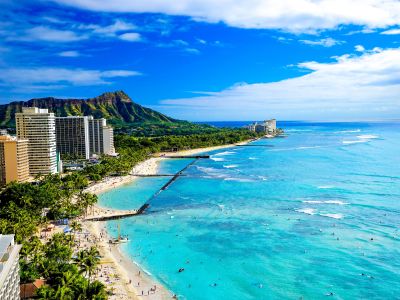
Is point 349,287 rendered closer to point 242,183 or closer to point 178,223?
point 178,223

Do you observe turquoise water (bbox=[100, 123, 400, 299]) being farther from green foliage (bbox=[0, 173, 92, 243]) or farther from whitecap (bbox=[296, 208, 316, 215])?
green foliage (bbox=[0, 173, 92, 243])

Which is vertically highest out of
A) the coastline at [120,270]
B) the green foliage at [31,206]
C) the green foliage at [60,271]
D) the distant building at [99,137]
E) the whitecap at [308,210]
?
the distant building at [99,137]

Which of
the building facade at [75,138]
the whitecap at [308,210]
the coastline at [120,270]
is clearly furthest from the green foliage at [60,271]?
the building facade at [75,138]

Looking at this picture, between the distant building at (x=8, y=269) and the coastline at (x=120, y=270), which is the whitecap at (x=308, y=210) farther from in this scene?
the distant building at (x=8, y=269)

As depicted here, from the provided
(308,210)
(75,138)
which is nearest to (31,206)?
(308,210)

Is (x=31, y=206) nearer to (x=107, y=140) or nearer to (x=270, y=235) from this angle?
(x=270, y=235)

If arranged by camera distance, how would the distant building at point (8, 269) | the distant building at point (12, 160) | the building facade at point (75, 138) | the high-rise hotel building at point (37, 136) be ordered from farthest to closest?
the building facade at point (75, 138), the high-rise hotel building at point (37, 136), the distant building at point (12, 160), the distant building at point (8, 269)

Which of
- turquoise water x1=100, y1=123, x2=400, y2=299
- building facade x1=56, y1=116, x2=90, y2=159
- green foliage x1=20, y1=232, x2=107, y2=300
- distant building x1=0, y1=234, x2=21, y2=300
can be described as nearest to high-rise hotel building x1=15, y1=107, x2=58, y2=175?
turquoise water x1=100, y1=123, x2=400, y2=299
